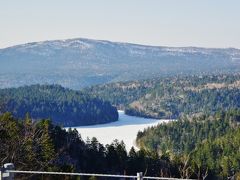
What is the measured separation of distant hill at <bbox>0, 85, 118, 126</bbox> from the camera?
164000 mm

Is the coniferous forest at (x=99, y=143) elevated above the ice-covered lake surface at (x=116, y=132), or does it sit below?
above

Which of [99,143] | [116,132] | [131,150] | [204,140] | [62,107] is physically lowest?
[116,132]

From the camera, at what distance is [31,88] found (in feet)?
637

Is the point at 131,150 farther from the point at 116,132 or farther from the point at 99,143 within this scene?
the point at 116,132

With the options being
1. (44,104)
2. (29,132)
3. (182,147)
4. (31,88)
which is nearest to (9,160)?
(29,132)

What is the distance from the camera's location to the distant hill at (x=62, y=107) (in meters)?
164

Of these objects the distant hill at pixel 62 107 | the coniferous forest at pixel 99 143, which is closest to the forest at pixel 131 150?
the coniferous forest at pixel 99 143

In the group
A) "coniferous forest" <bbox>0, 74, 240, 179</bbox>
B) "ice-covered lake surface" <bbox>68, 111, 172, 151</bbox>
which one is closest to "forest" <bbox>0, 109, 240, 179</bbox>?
"coniferous forest" <bbox>0, 74, 240, 179</bbox>

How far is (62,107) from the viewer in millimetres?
172750

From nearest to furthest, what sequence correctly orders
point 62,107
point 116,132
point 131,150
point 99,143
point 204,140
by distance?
1. point 131,150
2. point 99,143
3. point 204,140
4. point 116,132
5. point 62,107

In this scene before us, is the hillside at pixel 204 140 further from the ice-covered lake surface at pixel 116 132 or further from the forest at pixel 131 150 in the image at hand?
the ice-covered lake surface at pixel 116 132

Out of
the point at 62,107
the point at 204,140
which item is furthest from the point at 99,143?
the point at 62,107

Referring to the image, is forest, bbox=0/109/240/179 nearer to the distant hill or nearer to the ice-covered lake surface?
the ice-covered lake surface

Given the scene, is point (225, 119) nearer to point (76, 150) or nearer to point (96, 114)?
point (96, 114)
